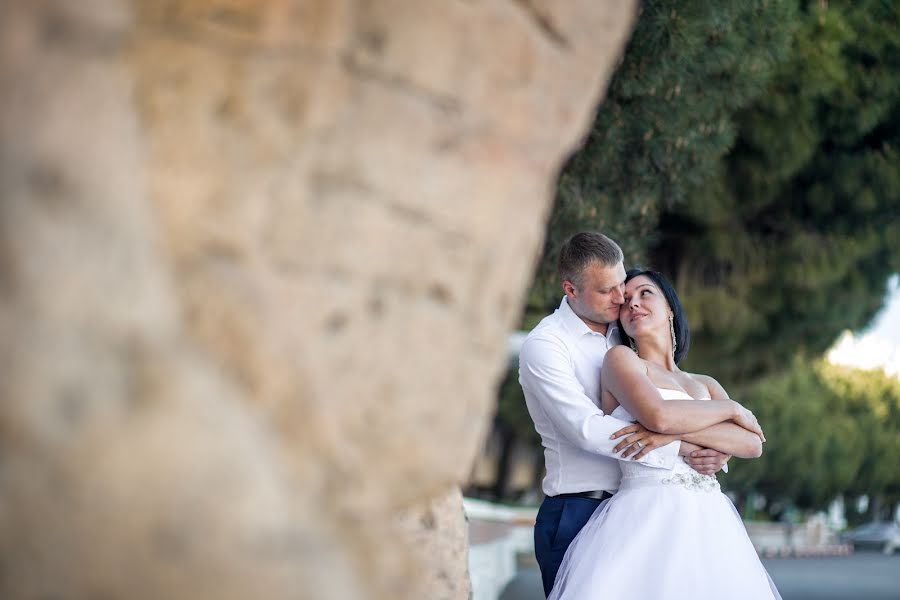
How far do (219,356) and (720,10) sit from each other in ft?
20.5

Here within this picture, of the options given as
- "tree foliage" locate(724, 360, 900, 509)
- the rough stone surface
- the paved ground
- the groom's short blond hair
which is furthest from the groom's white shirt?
"tree foliage" locate(724, 360, 900, 509)

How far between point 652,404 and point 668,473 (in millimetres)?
383

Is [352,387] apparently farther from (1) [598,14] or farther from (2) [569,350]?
(2) [569,350]

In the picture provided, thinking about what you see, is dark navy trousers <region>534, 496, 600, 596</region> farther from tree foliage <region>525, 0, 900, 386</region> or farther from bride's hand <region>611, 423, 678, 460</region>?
tree foliage <region>525, 0, 900, 386</region>

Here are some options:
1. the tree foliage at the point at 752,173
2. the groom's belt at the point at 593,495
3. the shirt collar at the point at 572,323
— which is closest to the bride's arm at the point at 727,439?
the groom's belt at the point at 593,495

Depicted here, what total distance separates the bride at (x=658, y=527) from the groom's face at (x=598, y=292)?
11.7 inches

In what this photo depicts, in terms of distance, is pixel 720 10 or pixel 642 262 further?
pixel 642 262

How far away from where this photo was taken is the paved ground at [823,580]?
45.9ft

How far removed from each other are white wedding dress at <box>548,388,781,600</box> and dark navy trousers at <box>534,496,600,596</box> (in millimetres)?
126

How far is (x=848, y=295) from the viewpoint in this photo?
14727mm

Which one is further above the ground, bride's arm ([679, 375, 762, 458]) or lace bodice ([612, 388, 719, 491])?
bride's arm ([679, 375, 762, 458])

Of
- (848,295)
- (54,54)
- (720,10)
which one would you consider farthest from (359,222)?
(848,295)

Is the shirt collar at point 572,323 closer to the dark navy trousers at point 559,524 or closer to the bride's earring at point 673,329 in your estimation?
the bride's earring at point 673,329

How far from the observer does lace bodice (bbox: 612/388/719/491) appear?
13.8 ft
